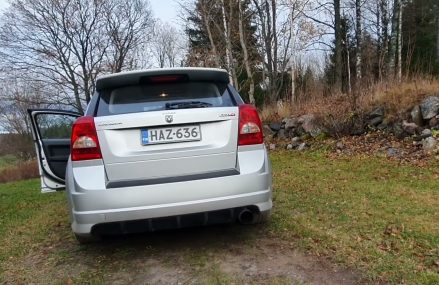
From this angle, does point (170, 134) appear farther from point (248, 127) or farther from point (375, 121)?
point (375, 121)

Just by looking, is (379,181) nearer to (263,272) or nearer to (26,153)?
(263,272)

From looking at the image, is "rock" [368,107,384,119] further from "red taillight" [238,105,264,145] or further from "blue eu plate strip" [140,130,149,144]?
"blue eu plate strip" [140,130,149,144]

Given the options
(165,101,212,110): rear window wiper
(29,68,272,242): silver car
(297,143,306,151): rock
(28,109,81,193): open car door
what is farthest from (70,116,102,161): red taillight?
(297,143,306,151): rock

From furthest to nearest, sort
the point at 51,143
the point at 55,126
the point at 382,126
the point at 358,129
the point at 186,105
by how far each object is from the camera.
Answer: the point at 358,129, the point at 382,126, the point at 55,126, the point at 51,143, the point at 186,105

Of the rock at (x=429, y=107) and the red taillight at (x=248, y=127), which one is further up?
the red taillight at (x=248, y=127)

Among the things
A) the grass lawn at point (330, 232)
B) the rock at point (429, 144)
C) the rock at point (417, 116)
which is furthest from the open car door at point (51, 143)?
the rock at point (417, 116)

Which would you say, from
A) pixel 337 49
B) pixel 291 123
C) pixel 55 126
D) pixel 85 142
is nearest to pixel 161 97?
pixel 85 142

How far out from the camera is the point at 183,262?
3.38 meters

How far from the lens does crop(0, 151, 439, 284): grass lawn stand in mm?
3199

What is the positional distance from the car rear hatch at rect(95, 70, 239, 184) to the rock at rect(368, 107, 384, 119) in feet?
23.2

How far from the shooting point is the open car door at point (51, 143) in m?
4.66

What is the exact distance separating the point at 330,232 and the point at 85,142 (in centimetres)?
241

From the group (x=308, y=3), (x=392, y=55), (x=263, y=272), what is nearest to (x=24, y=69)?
(x=308, y=3)

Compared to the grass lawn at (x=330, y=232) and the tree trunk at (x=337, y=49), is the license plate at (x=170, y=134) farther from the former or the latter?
the tree trunk at (x=337, y=49)
